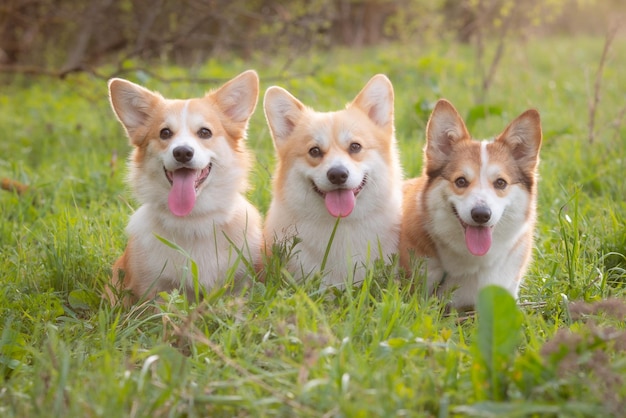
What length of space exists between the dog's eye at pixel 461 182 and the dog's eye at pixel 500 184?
0.48 feet

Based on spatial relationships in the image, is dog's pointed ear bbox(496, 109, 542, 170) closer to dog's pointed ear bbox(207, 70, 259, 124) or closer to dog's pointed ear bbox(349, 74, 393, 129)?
dog's pointed ear bbox(349, 74, 393, 129)

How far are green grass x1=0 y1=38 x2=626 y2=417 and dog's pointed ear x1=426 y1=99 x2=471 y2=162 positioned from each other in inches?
26.7

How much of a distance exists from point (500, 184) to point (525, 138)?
1.06 ft

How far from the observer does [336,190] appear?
3.66 meters

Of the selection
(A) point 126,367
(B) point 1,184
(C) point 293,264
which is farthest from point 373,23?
(A) point 126,367

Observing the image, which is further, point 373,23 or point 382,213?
point 373,23

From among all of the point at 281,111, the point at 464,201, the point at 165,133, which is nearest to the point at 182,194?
the point at 165,133

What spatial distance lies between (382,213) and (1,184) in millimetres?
3073

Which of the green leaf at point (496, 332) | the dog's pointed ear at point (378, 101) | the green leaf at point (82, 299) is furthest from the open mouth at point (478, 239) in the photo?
the green leaf at point (82, 299)

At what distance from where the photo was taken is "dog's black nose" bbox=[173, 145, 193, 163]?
3.50 metres

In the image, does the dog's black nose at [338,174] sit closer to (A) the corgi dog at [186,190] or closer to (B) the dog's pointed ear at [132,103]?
(A) the corgi dog at [186,190]

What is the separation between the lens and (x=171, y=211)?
364 cm

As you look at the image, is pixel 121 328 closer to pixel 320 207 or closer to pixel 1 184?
pixel 320 207

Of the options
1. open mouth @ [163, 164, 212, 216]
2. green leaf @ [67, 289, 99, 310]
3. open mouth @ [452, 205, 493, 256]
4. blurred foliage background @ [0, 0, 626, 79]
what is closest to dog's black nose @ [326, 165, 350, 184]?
open mouth @ [452, 205, 493, 256]
